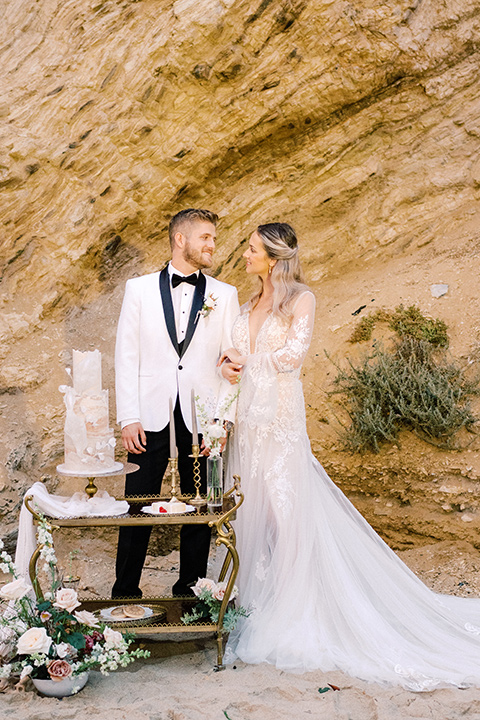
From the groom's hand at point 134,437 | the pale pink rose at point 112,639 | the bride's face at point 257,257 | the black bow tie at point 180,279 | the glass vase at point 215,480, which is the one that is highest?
the bride's face at point 257,257

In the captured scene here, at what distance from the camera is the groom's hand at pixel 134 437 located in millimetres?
4250

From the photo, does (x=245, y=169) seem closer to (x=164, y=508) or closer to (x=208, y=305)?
(x=208, y=305)

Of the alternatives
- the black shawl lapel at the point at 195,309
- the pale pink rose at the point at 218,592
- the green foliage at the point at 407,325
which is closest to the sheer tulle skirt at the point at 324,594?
the pale pink rose at the point at 218,592

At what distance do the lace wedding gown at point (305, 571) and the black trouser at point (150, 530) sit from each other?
29cm

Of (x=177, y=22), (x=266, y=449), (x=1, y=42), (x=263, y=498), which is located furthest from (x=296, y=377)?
(x=1, y=42)

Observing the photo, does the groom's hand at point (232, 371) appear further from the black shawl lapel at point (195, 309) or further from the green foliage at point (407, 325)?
the green foliage at point (407, 325)

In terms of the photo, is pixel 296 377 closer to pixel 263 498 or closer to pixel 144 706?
pixel 263 498

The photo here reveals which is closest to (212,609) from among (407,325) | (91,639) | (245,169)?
(91,639)

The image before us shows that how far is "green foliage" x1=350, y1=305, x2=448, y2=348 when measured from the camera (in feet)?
21.3

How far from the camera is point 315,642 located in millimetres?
3711

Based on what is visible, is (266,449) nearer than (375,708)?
No

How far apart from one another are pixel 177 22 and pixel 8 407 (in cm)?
400

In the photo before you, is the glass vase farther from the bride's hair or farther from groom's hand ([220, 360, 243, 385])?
the bride's hair

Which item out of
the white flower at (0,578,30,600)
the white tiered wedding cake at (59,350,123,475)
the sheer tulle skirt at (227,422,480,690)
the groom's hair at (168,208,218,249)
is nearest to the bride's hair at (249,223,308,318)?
the groom's hair at (168,208,218,249)
